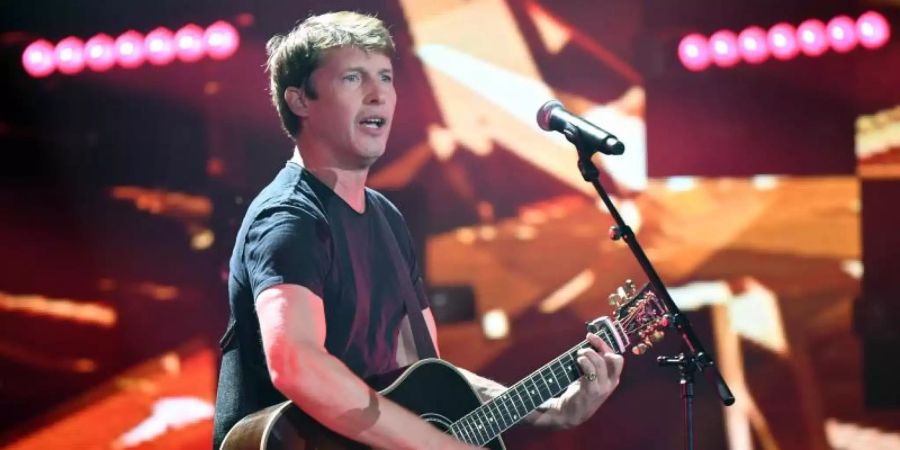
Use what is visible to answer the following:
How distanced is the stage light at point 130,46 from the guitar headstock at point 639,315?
9.83 feet

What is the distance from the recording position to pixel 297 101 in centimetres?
276

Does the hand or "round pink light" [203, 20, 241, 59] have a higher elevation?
"round pink light" [203, 20, 241, 59]

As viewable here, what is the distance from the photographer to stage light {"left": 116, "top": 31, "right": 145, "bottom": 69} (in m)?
4.89

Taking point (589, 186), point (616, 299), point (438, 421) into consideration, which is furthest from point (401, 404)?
point (589, 186)

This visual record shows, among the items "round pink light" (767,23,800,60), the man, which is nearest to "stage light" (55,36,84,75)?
the man

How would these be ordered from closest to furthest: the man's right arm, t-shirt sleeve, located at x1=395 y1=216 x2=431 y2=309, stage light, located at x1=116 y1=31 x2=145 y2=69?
the man's right arm → t-shirt sleeve, located at x1=395 y1=216 x2=431 y2=309 → stage light, located at x1=116 y1=31 x2=145 y2=69

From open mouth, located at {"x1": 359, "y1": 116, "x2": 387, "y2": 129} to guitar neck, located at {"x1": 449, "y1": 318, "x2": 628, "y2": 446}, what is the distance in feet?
2.56

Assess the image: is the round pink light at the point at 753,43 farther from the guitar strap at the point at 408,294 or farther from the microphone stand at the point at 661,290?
the guitar strap at the point at 408,294

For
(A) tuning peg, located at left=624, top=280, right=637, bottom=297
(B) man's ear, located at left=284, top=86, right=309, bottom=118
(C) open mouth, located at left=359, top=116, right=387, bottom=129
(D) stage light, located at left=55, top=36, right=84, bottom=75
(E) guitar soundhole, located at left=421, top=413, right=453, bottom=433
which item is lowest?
(E) guitar soundhole, located at left=421, top=413, right=453, bottom=433

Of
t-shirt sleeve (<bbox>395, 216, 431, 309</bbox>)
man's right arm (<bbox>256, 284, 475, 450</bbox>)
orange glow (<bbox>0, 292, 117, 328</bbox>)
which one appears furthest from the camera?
orange glow (<bbox>0, 292, 117, 328</bbox>)

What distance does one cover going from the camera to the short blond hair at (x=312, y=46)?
2711mm

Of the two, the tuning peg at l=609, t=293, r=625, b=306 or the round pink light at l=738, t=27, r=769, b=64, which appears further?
the round pink light at l=738, t=27, r=769, b=64

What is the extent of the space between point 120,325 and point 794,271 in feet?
10.5

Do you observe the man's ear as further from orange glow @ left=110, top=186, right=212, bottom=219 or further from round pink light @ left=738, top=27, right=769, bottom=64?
round pink light @ left=738, top=27, right=769, bottom=64
